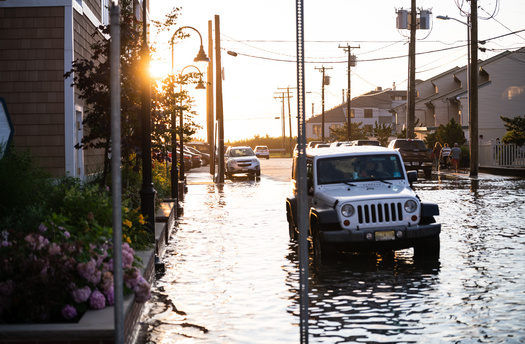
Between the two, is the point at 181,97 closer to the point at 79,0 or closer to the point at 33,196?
the point at 79,0

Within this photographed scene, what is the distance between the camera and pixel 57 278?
293 inches

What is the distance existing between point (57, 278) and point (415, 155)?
39.3m

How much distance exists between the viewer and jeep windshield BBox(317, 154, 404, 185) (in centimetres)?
1410

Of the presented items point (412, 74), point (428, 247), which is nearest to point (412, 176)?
point (428, 247)

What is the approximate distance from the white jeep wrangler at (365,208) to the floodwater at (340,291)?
0.37m

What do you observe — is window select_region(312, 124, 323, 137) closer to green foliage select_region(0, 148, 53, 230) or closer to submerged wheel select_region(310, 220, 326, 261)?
submerged wheel select_region(310, 220, 326, 261)

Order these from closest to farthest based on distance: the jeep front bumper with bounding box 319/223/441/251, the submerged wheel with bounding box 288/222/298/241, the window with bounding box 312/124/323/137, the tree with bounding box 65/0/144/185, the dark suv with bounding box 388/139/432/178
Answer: the jeep front bumper with bounding box 319/223/441/251, the submerged wheel with bounding box 288/222/298/241, the tree with bounding box 65/0/144/185, the dark suv with bounding box 388/139/432/178, the window with bounding box 312/124/323/137

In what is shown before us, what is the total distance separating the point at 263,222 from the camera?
65.7ft

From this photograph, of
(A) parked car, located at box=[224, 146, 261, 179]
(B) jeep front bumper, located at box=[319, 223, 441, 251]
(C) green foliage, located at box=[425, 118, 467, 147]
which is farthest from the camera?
(C) green foliage, located at box=[425, 118, 467, 147]

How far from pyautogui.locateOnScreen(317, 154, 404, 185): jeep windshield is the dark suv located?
3059 cm

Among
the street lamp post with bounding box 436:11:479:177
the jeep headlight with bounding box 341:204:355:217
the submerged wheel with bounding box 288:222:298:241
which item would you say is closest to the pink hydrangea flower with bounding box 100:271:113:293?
the jeep headlight with bounding box 341:204:355:217

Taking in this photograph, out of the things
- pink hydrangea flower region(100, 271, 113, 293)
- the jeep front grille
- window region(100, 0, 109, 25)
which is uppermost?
window region(100, 0, 109, 25)

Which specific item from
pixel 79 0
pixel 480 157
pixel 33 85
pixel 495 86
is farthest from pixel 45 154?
pixel 495 86

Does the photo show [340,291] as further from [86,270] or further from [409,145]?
[409,145]
